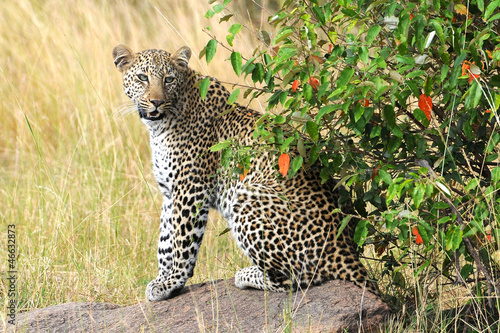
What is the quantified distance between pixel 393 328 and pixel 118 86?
20.2 feet

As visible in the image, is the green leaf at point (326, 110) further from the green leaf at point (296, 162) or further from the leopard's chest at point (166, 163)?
the leopard's chest at point (166, 163)

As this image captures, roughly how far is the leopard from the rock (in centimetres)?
14

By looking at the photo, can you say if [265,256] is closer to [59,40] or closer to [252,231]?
[252,231]

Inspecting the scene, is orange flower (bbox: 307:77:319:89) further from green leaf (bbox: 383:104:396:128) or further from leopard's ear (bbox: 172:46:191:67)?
leopard's ear (bbox: 172:46:191:67)

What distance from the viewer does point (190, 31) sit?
1073 centimetres

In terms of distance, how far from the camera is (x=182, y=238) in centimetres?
557

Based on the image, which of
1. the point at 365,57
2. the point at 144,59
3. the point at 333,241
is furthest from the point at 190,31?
the point at 365,57

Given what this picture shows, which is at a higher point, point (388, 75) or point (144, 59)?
point (144, 59)

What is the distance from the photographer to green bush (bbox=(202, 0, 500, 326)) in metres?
4.04

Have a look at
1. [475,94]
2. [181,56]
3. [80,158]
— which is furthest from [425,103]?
[80,158]

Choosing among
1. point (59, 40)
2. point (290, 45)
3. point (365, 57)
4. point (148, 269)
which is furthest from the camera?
point (59, 40)

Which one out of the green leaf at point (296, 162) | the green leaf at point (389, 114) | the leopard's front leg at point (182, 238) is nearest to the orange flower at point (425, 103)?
the green leaf at point (389, 114)

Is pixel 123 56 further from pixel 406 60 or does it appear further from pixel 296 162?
pixel 406 60

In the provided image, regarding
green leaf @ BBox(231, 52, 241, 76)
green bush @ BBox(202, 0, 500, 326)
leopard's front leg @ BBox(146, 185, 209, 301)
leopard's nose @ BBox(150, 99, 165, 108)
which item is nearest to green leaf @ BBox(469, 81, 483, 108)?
green bush @ BBox(202, 0, 500, 326)
